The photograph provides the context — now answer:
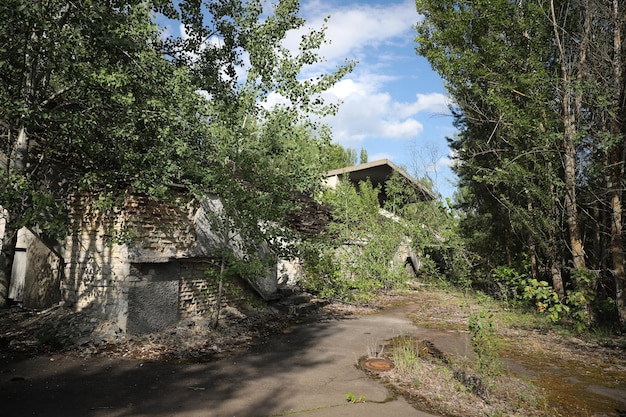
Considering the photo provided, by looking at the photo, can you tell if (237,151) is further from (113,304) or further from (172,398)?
(172,398)

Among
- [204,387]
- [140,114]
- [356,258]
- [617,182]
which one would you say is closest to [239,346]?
[204,387]

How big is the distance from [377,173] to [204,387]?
19.5m

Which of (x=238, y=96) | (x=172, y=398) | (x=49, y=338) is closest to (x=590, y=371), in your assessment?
(x=172, y=398)

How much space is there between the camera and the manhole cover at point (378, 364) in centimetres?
658

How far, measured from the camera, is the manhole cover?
658cm

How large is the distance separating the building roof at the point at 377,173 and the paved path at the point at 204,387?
595 inches

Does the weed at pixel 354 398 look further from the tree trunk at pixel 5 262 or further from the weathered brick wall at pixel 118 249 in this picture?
the tree trunk at pixel 5 262

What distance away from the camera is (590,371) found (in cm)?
672

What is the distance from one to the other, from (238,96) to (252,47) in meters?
1.11

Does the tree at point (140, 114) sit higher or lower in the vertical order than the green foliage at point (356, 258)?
higher

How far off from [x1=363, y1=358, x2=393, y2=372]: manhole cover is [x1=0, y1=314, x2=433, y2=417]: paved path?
240mm

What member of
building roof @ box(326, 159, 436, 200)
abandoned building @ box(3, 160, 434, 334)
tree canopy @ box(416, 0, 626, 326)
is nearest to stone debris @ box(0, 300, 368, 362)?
abandoned building @ box(3, 160, 434, 334)

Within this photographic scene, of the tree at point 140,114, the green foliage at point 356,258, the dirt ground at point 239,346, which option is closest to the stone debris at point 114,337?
the dirt ground at point 239,346

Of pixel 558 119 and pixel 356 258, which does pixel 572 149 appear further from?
pixel 356 258
